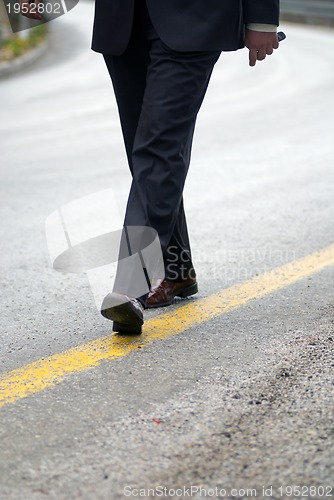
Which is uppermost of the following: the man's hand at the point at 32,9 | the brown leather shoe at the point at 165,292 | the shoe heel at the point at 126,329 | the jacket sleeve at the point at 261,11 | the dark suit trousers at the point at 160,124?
the man's hand at the point at 32,9

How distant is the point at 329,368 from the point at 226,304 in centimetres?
83

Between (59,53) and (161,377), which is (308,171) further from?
(59,53)

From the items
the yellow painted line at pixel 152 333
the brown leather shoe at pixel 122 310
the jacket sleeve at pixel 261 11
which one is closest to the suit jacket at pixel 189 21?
the jacket sleeve at pixel 261 11

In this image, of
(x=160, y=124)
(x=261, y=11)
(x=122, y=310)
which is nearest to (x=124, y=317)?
(x=122, y=310)

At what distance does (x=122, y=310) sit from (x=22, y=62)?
13062mm

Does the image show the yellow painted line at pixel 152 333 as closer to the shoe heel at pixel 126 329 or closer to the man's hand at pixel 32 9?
the shoe heel at pixel 126 329

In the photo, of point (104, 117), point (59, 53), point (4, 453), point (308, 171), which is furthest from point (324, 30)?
point (4, 453)

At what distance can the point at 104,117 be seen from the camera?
9.26 metres

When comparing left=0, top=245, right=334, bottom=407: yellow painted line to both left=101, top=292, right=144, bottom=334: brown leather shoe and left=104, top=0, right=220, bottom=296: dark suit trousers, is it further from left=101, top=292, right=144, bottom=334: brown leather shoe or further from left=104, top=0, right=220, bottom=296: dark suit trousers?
left=104, top=0, right=220, bottom=296: dark suit trousers

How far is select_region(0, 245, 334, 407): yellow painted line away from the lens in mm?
2631

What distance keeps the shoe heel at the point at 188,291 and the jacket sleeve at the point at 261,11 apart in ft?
3.39

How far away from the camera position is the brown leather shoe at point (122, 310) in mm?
2848

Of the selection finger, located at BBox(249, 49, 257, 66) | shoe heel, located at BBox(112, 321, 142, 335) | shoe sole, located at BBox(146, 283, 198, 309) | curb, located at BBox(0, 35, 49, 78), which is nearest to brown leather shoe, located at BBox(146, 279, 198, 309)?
shoe sole, located at BBox(146, 283, 198, 309)

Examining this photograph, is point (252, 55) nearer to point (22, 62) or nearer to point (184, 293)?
point (184, 293)
